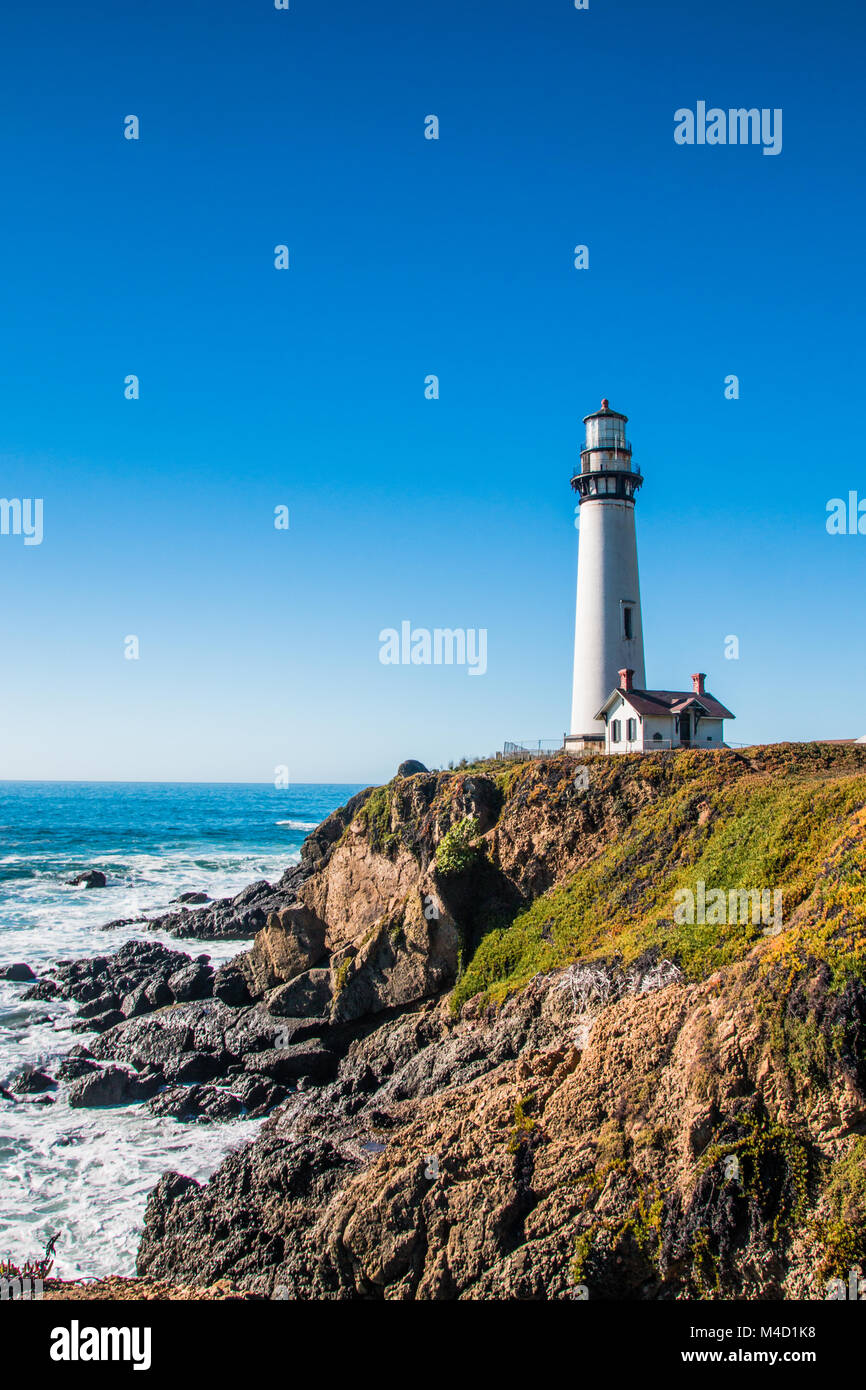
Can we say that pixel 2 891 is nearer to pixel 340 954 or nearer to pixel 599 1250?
pixel 340 954

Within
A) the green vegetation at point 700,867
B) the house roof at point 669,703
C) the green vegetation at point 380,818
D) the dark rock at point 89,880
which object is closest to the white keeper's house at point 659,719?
the house roof at point 669,703

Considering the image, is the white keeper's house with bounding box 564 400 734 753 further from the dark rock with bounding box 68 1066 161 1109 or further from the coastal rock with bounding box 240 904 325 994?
the dark rock with bounding box 68 1066 161 1109

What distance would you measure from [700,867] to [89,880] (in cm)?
4958

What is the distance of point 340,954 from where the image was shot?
2728 centimetres

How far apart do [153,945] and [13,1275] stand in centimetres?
2519

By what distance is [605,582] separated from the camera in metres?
35.8

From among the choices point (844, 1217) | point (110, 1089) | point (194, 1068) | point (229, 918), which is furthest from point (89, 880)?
point (844, 1217)

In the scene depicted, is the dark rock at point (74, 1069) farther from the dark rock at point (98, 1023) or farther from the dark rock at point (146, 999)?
the dark rock at point (146, 999)

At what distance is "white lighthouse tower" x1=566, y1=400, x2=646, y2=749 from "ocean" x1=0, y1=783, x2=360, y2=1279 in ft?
67.2

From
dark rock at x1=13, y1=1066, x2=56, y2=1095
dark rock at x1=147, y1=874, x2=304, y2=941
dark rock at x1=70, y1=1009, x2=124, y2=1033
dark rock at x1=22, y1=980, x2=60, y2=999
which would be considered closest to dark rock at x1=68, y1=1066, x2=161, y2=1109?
dark rock at x1=13, y1=1066, x2=56, y2=1095

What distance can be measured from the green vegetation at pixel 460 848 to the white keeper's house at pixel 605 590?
9.90m

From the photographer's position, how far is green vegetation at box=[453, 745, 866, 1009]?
580 inches

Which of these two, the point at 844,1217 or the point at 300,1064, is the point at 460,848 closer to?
the point at 300,1064

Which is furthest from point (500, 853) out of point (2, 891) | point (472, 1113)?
point (2, 891)
